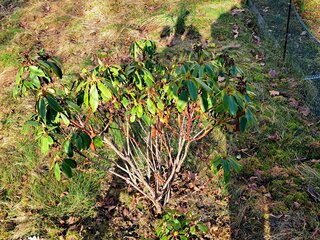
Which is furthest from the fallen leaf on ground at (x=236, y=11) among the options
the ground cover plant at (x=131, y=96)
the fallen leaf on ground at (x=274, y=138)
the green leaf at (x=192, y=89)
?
the green leaf at (x=192, y=89)

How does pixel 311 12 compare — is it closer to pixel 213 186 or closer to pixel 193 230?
pixel 213 186

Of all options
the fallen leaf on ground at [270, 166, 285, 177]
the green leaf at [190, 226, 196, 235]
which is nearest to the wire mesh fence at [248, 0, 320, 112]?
the fallen leaf on ground at [270, 166, 285, 177]

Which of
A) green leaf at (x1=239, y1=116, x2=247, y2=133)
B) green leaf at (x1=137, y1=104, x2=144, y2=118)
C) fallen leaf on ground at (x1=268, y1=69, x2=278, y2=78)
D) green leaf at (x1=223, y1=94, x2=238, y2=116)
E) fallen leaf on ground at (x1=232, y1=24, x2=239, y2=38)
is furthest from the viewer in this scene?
fallen leaf on ground at (x1=232, y1=24, x2=239, y2=38)

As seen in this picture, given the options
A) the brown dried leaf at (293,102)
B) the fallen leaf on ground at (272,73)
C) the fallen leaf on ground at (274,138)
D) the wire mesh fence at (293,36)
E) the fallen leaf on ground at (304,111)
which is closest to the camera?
the fallen leaf on ground at (274,138)

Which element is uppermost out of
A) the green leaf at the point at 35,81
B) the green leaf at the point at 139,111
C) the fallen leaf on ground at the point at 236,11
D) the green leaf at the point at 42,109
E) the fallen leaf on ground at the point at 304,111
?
the green leaf at the point at 35,81

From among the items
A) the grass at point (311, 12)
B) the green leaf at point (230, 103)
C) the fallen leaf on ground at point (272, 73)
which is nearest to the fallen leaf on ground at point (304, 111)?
the fallen leaf on ground at point (272, 73)

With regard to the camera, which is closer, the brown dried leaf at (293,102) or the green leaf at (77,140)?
the green leaf at (77,140)

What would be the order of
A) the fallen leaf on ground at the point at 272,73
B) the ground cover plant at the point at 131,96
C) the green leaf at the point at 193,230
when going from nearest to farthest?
the ground cover plant at the point at 131,96 → the green leaf at the point at 193,230 → the fallen leaf on ground at the point at 272,73

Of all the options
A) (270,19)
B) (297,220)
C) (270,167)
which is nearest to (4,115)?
(270,167)

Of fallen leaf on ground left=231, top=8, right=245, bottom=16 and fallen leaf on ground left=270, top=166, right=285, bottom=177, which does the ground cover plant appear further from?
fallen leaf on ground left=231, top=8, right=245, bottom=16

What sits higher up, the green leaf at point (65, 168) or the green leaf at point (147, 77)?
the green leaf at point (147, 77)

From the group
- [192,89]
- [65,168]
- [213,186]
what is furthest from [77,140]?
[213,186]

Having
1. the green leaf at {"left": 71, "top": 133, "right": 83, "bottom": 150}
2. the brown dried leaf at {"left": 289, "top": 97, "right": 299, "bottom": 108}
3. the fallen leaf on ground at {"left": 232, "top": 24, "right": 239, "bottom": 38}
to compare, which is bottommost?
the brown dried leaf at {"left": 289, "top": 97, "right": 299, "bottom": 108}

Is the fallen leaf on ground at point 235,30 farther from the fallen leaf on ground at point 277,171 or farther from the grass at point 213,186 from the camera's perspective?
the fallen leaf on ground at point 277,171
